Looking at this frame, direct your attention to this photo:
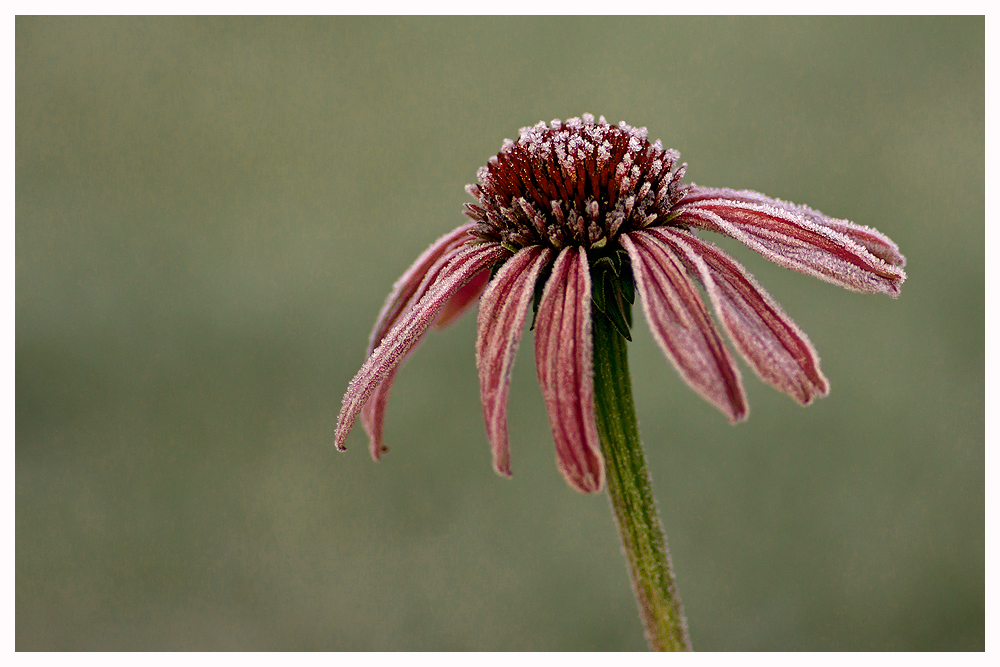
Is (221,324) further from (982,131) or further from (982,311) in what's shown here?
(982,131)

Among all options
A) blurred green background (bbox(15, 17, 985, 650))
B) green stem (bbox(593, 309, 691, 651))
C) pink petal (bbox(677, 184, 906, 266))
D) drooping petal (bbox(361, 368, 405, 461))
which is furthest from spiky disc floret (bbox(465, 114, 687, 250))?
blurred green background (bbox(15, 17, 985, 650))

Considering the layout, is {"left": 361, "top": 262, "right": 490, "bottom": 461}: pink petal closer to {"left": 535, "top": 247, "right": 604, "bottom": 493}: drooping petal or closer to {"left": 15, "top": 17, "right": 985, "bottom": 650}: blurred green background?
{"left": 535, "top": 247, "right": 604, "bottom": 493}: drooping petal

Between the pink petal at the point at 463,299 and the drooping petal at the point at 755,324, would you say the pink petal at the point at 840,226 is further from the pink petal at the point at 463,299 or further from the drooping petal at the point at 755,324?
the pink petal at the point at 463,299

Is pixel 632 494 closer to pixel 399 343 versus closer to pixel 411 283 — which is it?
pixel 399 343

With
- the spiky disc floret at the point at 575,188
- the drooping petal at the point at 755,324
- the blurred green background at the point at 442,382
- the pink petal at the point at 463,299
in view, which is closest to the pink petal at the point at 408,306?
the pink petal at the point at 463,299

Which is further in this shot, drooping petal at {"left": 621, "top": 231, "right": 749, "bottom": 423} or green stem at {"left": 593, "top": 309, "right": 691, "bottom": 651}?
green stem at {"left": 593, "top": 309, "right": 691, "bottom": 651}

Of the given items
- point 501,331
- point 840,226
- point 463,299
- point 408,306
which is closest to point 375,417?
point 408,306
